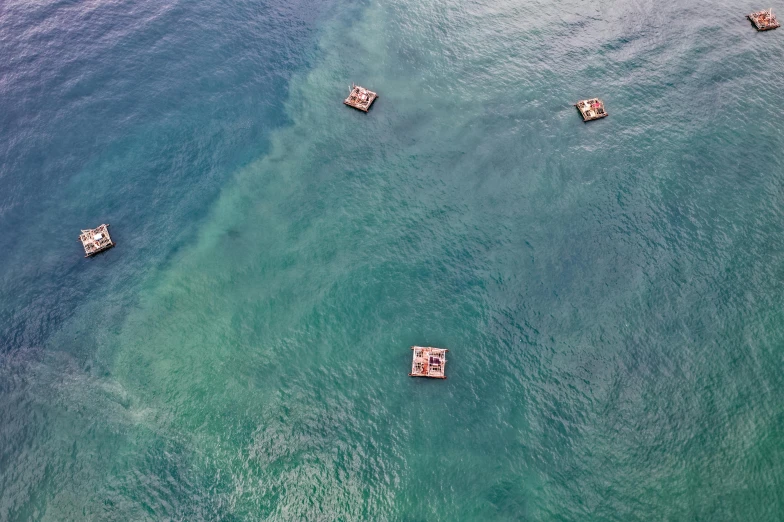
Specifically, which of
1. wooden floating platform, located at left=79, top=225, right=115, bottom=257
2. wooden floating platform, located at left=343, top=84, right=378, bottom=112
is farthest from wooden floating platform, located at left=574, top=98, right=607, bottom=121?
wooden floating platform, located at left=79, top=225, right=115, bottom=257

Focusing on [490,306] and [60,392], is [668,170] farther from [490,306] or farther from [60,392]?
[60,392]

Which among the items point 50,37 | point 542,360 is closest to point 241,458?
point 542,360

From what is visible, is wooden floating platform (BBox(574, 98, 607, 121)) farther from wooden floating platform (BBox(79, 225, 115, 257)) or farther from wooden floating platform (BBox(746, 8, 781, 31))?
wooden floating platform (BBox(79, 225, 115, 257))

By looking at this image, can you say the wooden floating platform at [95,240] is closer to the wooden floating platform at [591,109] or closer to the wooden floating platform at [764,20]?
the wooden floating platform at [591,109]

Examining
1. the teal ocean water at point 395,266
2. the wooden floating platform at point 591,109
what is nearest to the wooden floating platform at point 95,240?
the teal ocean water at point 395,266

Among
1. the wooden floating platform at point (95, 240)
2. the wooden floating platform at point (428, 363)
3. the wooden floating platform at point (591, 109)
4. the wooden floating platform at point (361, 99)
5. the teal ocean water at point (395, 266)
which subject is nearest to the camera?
the teal ocean water at point (395, 266)
